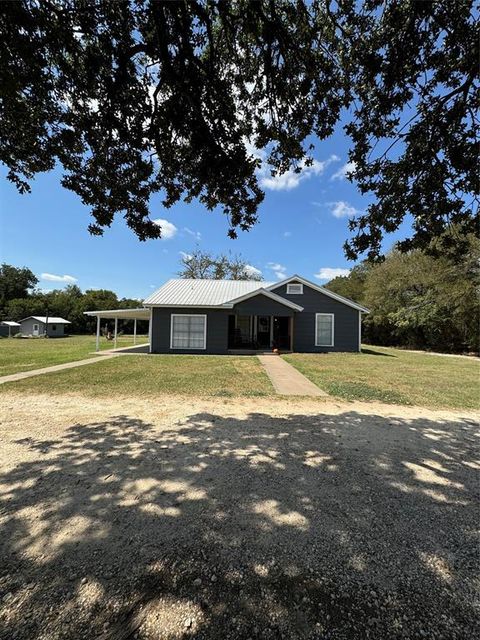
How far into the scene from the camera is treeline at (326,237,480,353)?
19.4 metres

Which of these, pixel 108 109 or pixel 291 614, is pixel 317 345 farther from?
pixel 291 614

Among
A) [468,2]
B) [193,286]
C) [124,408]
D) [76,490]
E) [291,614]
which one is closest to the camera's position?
[291,614]

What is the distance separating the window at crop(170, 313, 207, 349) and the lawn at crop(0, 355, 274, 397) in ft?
18.4

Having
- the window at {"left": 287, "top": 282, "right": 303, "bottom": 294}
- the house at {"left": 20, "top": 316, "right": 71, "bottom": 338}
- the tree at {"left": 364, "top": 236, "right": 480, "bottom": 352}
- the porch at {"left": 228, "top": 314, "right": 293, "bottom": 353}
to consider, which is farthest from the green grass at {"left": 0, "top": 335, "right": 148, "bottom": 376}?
the tree at {"left": 364, "top": 236, "right": 480, "bottom": 352}

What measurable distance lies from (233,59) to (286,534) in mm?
6192

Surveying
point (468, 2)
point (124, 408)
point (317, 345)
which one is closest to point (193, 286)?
point (317, 345)

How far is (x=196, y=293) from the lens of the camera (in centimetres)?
1930

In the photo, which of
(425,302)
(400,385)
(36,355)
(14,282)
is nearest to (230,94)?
(400,385)

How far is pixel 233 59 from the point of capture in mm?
4793

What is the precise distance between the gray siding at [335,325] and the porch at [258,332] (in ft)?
4.47

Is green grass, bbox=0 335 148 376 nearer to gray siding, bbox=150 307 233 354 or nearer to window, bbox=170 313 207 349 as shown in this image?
gray siding, bbox=150 307 233 354

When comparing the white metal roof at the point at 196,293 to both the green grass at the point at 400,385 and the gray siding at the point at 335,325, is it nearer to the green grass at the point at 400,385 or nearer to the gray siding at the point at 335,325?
the gray siding at the point at 335,325

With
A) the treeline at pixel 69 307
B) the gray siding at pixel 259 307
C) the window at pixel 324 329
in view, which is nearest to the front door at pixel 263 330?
the gray siding at pixel 259 307

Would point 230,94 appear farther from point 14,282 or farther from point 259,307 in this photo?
point 14,282
